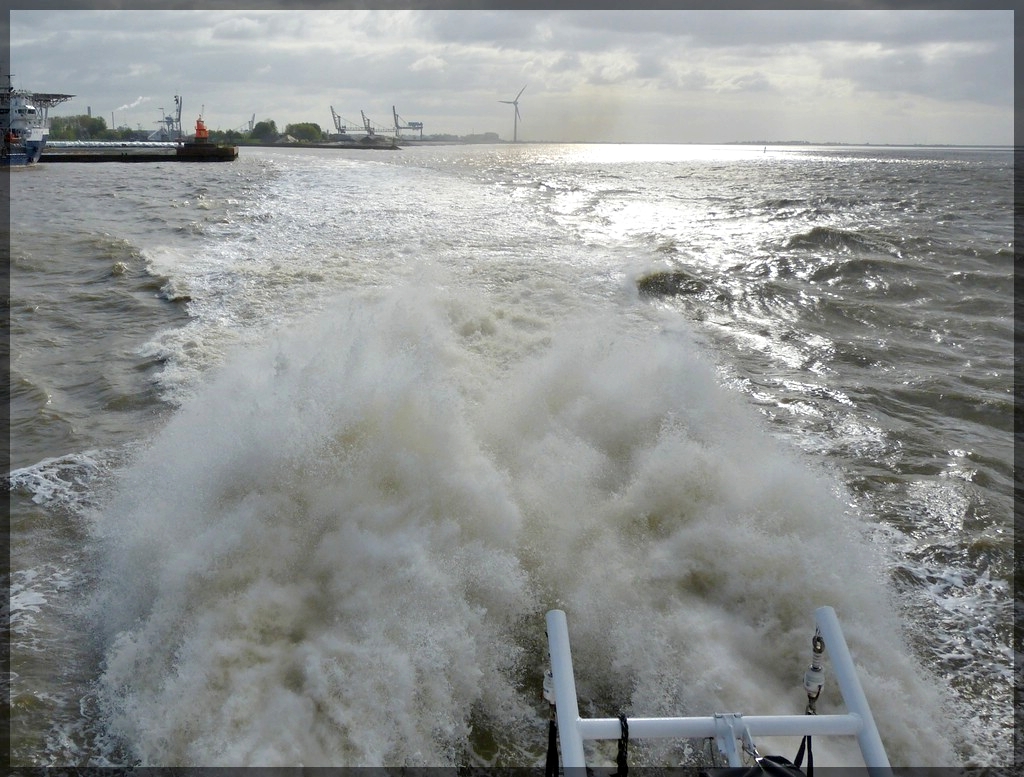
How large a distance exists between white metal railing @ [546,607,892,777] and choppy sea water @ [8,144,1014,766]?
1.38 m

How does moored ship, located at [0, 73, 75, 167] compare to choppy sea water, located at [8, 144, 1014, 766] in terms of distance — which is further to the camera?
moored ship, located at [0, 73, 75, 167]

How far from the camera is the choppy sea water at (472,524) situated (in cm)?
336

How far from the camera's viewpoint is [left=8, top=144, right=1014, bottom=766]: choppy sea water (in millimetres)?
3361

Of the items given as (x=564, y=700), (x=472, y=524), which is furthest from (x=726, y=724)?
(x=472, y=524)

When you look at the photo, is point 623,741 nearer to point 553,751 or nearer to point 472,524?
point 553,751

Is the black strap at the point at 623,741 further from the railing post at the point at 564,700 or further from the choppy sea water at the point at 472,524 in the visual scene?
the choppy sea water at the point at 472,524

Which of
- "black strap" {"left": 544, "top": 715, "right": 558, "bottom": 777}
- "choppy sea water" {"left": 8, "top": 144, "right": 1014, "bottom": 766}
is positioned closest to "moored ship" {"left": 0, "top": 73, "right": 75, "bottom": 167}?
"choppy sea water" {"left": 8, "top": 144, "right": 1014, "bottom": 766}

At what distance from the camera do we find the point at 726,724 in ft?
6.51

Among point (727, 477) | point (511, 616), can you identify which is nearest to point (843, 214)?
point (727, 477)

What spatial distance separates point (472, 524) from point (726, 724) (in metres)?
2.41

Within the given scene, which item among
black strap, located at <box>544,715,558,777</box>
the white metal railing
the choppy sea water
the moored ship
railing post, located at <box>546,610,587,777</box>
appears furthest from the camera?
the moored ship

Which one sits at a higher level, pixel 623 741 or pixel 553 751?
pixel 623 741

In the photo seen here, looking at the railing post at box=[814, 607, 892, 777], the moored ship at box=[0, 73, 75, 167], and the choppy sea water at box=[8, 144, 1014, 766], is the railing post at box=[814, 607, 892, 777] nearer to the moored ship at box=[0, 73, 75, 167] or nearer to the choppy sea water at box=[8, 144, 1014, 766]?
the choppy sea water at box=[8, 144, 1014, 766]

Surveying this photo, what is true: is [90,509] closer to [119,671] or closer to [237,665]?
[119,671]
